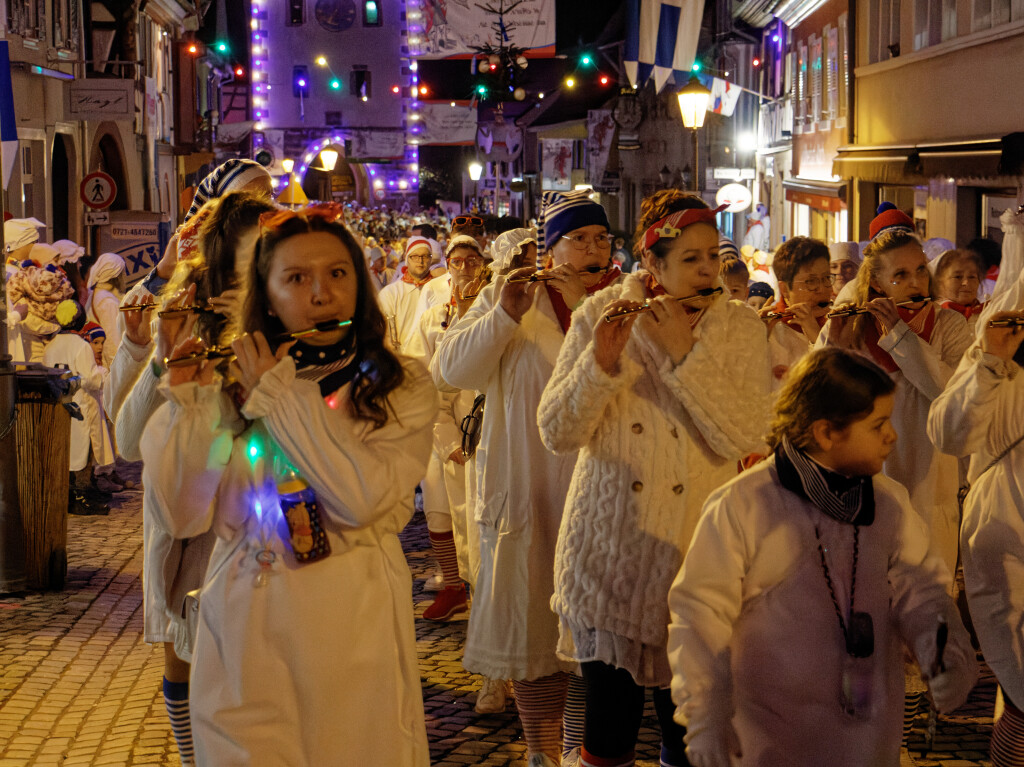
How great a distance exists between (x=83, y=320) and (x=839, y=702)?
9550 millimetres

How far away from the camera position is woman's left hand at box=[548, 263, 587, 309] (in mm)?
5332

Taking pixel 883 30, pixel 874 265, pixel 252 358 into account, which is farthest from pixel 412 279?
pixel 883 30

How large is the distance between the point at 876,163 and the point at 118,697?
1625cm

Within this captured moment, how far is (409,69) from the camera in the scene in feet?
239

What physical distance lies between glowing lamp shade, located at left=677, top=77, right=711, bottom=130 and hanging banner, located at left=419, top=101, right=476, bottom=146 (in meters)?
47.0

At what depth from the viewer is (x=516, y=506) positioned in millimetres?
5375

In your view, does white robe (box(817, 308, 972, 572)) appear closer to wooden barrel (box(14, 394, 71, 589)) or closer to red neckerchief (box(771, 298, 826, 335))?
red neckerchief (box(771, 298, 826, 335))

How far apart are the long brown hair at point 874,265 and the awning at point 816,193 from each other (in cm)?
1917

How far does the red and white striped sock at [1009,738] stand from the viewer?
4.59 meters

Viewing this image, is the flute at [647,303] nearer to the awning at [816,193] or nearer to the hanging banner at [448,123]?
the awning at [816,193]

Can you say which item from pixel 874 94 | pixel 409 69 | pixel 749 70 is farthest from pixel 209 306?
pixel 409 69

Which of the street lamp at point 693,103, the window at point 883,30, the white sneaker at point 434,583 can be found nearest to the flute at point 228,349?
the white sneaker at point 434,583

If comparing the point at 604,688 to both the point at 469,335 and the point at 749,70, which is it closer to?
the point at 469,335

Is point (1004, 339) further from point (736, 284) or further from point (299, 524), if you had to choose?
point (736, 284)
